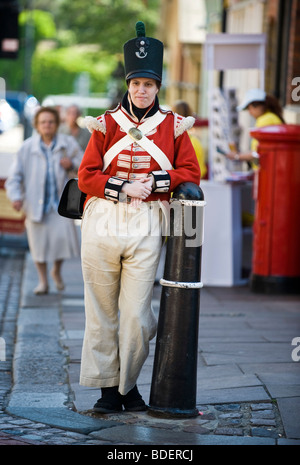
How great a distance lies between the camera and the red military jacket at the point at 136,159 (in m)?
5.34

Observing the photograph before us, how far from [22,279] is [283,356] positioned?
4.98 metres

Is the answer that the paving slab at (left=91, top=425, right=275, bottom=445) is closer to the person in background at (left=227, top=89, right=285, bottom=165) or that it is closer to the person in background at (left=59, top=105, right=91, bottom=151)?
the person in background at (left=227, top=89, right=285, bottom=165)

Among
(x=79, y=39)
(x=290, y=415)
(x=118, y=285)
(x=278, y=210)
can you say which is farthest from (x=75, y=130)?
(x=79, y=39)

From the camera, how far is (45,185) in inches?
392

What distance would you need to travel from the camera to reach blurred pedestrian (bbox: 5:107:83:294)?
32.6 ft

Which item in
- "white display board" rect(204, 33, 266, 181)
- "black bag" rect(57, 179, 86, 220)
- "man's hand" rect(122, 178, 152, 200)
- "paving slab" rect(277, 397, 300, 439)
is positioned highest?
"white display board" rect(204, 33, 266, 181)

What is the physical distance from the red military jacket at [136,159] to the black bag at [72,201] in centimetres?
15

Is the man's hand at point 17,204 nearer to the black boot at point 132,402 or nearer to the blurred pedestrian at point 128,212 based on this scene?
the blurred pedestrian at point 128,212

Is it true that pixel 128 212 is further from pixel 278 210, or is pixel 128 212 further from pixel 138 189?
pixel 278 210

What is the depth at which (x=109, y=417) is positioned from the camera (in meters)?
5.51

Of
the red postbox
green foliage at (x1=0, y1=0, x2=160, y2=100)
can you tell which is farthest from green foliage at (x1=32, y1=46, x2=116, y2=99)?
the red postbox

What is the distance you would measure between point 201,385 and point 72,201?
144 cm

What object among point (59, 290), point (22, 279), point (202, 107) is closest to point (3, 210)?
point (22, 279)

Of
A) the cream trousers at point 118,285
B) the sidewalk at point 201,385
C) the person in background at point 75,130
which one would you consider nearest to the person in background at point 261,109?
the sidewalk at point 201,385
